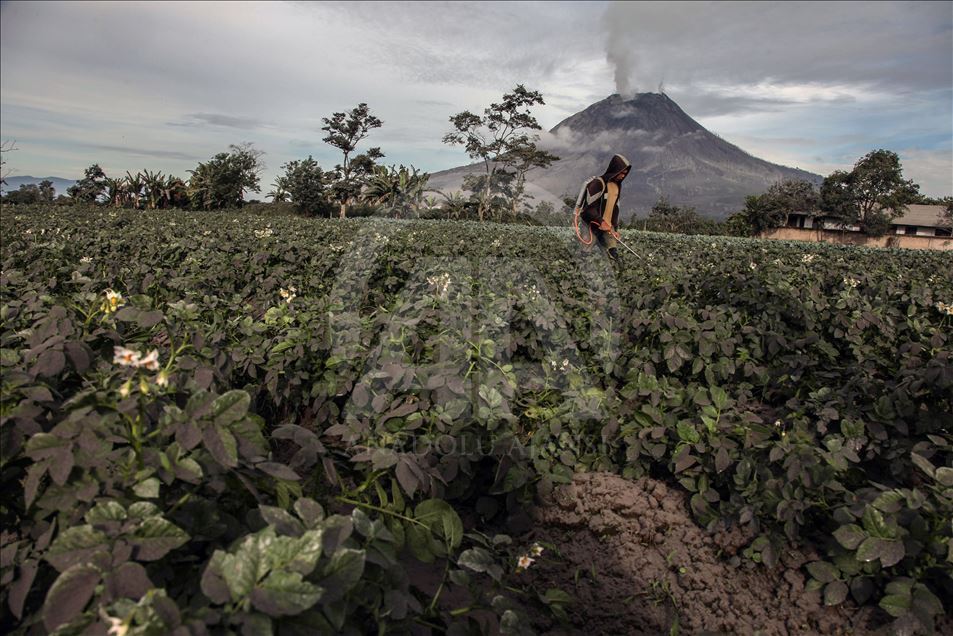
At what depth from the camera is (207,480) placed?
1.06 meters

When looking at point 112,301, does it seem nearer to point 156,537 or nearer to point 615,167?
point 156,537

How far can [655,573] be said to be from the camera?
7.38ft

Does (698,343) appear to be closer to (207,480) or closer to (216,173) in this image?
(207,480)

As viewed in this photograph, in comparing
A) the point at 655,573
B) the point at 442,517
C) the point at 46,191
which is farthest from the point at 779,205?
the point at 46,191

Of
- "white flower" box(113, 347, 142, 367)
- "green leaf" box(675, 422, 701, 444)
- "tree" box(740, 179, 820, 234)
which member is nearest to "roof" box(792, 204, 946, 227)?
"tree" box(740, 179, 820, 234)

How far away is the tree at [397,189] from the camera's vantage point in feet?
178

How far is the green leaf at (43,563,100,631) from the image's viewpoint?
795 mm

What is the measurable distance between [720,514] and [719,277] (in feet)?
10.1

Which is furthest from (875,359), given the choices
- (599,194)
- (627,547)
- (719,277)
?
(599,194)

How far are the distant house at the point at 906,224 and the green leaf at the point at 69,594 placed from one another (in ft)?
225

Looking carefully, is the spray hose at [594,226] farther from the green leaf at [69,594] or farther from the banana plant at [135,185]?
the banana plant at [135,185]

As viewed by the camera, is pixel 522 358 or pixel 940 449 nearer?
pixel 940 449

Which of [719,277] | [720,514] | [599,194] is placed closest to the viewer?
[720,514]

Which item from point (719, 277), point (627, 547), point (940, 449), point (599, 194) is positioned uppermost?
point (599, 194)
